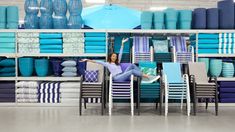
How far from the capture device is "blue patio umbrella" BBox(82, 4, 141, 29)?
7.90 meters

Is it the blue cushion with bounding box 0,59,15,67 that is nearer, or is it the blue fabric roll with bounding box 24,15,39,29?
the blue cushion with bounding box 0,59,15,67

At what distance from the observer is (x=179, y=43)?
766 centimetres

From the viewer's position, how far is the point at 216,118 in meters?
6.16

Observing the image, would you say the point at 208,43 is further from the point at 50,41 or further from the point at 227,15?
the point at 50,41

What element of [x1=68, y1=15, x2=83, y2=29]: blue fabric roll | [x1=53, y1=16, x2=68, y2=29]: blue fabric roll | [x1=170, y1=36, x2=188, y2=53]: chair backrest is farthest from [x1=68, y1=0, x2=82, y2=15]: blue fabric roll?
[x1=170, y1=36, x2=188, y2=53]: chair backrest

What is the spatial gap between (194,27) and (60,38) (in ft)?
10.2

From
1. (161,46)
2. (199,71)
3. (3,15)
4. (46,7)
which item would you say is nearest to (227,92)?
(199,71)

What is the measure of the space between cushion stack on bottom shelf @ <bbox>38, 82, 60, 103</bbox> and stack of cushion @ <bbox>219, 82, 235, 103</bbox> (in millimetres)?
3711

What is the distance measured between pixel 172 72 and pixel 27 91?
3236 millimetres

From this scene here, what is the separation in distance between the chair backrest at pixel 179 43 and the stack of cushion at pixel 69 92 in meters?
2.41

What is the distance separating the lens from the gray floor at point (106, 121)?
17.1 feet

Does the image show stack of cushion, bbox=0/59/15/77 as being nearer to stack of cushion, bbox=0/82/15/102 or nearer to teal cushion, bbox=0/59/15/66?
teal cushion, bbox=0/59/15/66

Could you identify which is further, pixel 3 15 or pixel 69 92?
pixel 3 15

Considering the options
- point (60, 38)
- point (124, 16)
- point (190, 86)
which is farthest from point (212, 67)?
point (60, 38)
